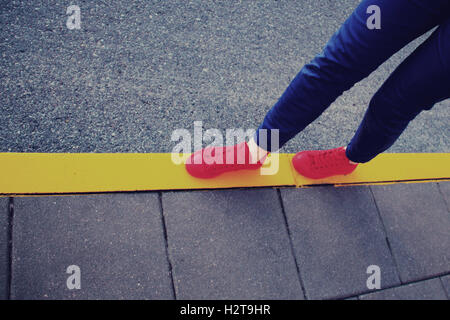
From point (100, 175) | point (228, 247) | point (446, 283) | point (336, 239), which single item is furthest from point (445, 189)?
point (100, 175)

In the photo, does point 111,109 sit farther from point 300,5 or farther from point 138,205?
point 300,5

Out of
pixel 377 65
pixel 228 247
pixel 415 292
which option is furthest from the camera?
pixel 415 292

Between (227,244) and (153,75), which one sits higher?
(153,75)

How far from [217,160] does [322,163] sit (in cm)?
54

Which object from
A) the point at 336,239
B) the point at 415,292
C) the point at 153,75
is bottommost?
the point at 415,292

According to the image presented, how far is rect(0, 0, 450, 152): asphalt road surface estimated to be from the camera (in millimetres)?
1580

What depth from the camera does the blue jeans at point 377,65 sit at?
96 centimetres

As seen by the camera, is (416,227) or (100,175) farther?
(416,227)

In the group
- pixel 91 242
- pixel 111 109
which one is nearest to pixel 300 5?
pixel 111 109

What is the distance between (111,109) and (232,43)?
0.88 meters

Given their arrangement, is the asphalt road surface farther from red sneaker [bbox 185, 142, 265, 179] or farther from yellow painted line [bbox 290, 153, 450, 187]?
red sneaker [bbox 185, 142, 265, 179]

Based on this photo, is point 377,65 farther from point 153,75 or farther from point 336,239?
point 153,75

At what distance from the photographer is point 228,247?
4.85ft

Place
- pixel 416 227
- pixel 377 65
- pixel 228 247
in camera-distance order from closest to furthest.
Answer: pixel 377 65 < pixel 228 247 < pixel 416 227
